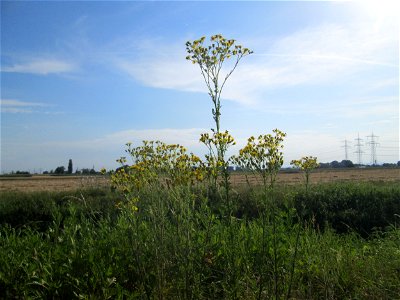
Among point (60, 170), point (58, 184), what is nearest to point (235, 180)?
point (58, 184)

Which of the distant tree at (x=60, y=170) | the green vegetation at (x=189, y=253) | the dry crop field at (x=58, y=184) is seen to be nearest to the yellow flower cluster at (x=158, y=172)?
the green vegetation at (x=189, y=253)

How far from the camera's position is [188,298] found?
286 centimetres

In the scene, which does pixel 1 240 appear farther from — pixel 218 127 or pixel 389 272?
pixel 389 272

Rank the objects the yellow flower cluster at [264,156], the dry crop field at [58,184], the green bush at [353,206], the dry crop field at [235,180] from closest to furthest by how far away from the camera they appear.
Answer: the yellow flower cluster at [264,156], the dry crop field at [235,180], the green bush at [353,206], the dry crop field at [58,184]

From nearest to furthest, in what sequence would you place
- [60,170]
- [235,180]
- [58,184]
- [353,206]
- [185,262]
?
1. [185,262]
2. [353,206]
3. [235,180]
4. [58,184]
5. [60,170]

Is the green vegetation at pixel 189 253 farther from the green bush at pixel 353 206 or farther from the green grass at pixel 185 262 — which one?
the green bush at pixel 353 206

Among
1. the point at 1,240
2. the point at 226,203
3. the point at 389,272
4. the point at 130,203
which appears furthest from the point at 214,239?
the point at 1,240

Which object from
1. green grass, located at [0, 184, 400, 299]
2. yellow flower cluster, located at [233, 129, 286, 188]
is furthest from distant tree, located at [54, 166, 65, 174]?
yellow flower cluster, located at [233, 129, 286, 188]

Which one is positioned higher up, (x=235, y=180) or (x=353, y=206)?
(x=235, y=180)

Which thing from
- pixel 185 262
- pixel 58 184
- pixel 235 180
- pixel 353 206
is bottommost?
pixel 353 206

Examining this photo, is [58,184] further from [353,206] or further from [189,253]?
[189,253]

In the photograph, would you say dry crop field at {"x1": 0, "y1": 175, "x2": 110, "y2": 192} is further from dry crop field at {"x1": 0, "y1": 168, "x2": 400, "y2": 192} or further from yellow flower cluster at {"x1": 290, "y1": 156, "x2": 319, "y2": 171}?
yellow flower cluster at {"x1": 290, "y1": 156, "x2": 319, "y2": 171}

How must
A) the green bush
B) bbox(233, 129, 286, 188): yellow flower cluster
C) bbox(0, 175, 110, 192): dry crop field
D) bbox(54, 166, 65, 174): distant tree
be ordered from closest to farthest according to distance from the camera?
bbox(233, 129, 286, 188): yellow flower cluster, the green bush, bbox(0, 175, 110, 192): dry crop field, bbox(54, 166, 65, 174): distant tree

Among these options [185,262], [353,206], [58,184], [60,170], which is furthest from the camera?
[60,170]
